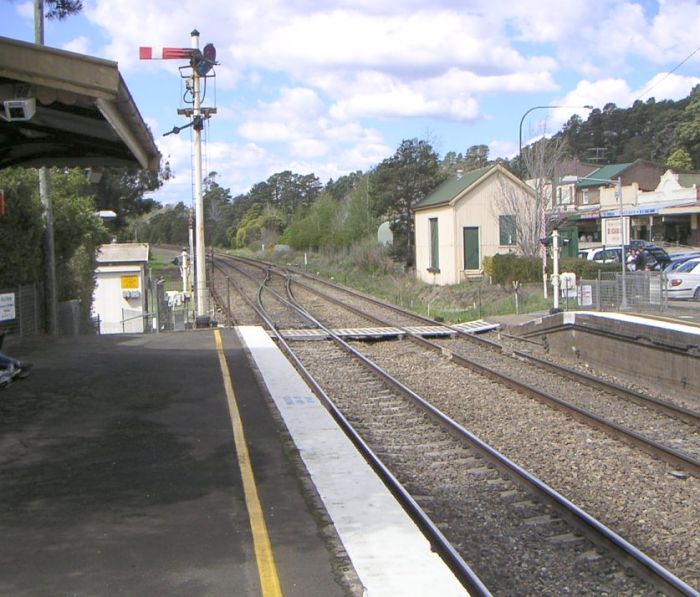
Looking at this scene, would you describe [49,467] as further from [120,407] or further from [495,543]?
[495,543]

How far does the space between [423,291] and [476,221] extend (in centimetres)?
451

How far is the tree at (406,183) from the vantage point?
52594mm

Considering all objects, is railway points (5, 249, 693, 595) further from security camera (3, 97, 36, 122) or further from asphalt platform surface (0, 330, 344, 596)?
security camera (3, 97, 36, 122)

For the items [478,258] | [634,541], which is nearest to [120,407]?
[634,541]

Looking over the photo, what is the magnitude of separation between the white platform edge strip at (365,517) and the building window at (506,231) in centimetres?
3104

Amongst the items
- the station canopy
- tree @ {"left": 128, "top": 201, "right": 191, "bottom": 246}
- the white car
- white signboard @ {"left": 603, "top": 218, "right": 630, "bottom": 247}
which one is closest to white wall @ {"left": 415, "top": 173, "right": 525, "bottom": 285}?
the white car

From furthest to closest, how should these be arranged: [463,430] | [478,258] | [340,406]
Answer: [478,258]
[340,406]
[463,430]

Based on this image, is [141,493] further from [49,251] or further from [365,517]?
[49,251]

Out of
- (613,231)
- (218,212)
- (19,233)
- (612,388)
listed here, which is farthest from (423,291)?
(218,212)

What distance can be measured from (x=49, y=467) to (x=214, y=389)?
4.30 meters

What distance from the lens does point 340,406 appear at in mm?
12812

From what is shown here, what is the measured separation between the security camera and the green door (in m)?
33.8

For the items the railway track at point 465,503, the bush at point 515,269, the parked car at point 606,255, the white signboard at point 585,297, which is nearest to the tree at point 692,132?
the parked car at point 606,255

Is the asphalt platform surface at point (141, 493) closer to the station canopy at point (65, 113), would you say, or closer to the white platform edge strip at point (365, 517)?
the white platform edge strip at point (365, 517)
